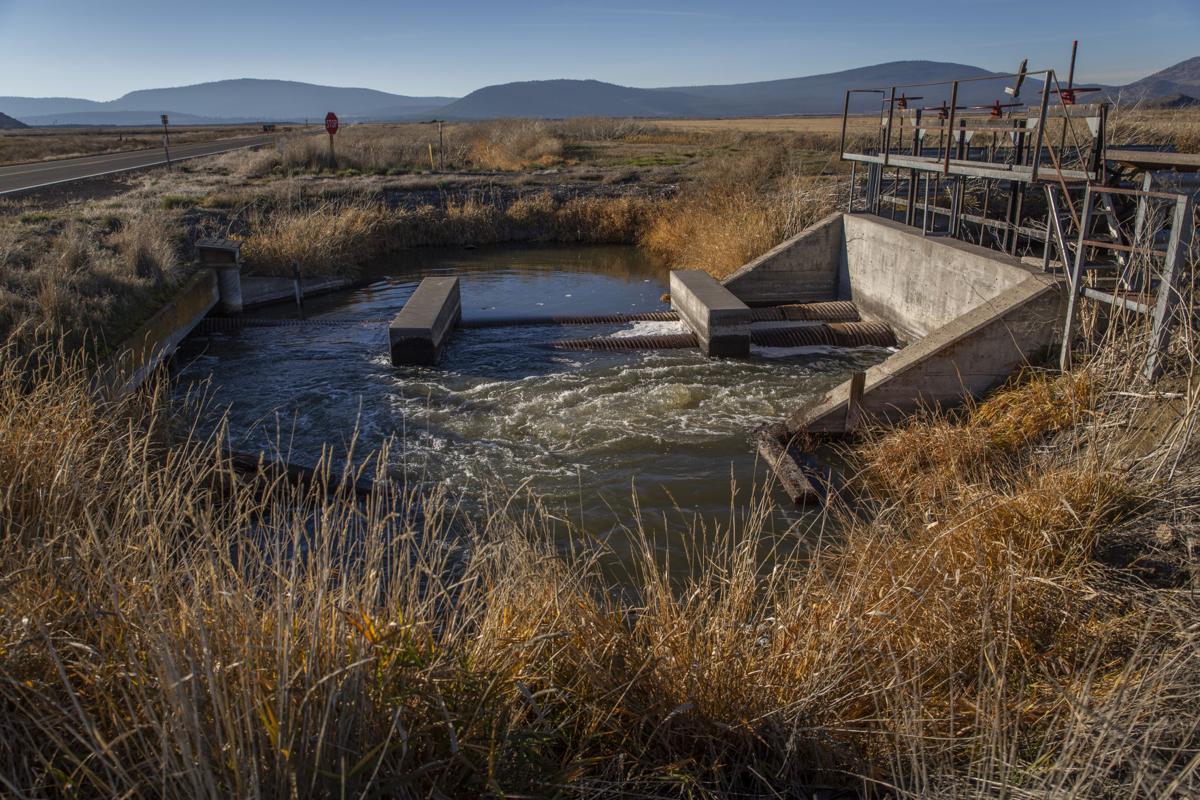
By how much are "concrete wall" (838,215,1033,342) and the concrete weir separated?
0.02 m

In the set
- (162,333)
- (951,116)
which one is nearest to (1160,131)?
(951,116)

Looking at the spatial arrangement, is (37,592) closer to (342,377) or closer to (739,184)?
(342,377)

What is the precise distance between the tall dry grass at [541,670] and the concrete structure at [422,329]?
8243 mm

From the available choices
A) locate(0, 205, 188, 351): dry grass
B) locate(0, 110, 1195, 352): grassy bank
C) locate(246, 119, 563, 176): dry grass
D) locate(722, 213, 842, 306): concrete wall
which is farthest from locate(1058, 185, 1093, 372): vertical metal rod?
locate(246, 119, 563, 176): dry grass

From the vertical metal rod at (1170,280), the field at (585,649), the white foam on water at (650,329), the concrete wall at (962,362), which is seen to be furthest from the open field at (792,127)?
the field at (585,649)

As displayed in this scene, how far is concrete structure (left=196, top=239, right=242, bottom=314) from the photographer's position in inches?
672

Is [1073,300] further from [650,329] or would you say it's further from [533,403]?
[650,329]

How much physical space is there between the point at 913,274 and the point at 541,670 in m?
11.7

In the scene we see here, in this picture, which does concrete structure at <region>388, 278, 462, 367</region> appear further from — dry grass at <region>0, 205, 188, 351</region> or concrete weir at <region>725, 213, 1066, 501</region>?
concrete weir at <region>725, 213, 1066, 501</region>

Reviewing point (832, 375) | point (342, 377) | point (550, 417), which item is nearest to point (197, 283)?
point (342, 377)

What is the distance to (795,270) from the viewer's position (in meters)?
17.0

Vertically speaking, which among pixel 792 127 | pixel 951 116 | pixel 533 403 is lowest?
Result: pixel 533 403

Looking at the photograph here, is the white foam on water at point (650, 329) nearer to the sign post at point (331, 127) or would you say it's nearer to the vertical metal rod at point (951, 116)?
the vertical metal rod at point (951, 116)

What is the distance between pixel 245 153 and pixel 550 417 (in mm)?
38416
